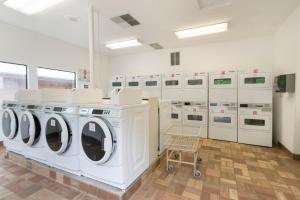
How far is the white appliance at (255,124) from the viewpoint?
3.49 m

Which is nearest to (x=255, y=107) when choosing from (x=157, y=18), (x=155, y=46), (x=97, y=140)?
(x=157, y=18)

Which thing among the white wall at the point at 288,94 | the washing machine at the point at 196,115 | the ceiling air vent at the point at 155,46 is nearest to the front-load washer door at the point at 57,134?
the washing machine at the point at 196,115

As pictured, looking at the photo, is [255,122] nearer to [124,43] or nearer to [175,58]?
[175,58]

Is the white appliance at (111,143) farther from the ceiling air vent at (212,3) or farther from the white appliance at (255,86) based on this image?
the white appliance at (255,86)

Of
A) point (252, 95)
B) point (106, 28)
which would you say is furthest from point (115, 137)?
point (252, 95)

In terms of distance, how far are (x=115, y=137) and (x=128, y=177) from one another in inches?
20.4

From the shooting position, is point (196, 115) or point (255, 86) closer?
point (255, 86)

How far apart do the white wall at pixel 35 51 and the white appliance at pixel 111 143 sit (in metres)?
1.51

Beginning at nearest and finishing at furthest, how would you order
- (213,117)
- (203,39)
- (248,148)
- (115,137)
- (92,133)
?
(115,137), (92,133), (248,148), (213,117), (203,39)

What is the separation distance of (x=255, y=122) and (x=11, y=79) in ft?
19.4

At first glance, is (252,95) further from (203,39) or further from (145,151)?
(145,151)

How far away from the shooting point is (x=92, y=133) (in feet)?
5.90

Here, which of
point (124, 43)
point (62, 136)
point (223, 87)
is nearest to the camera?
point (62, 136)

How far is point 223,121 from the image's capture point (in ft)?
13.1
